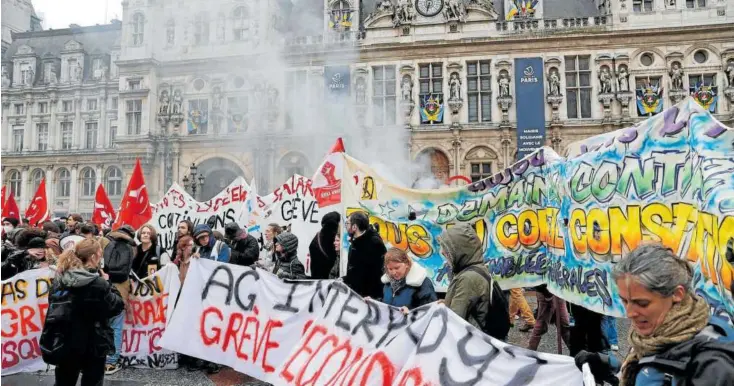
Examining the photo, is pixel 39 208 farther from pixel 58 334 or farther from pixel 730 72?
pixel 730 72

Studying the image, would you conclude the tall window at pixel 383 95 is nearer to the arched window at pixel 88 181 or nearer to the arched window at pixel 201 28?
the arched window at pixel 201 28

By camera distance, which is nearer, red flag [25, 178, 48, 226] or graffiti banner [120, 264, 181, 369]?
graffiti banner [120, 264, 181, 369]

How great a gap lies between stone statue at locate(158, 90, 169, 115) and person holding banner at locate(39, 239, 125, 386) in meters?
24.6

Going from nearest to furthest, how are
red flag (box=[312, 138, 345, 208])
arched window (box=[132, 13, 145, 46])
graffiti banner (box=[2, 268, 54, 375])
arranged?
graffiti banner (box=[2, 268, 54, 375]) < red flag (box=[312, 138, 345, 208]) < arched window (box=[132, 13, 145, 46])

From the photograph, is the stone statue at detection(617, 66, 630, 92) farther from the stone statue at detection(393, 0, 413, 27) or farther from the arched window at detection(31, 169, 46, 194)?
the arched window at detection(31, 169, 46, 194)

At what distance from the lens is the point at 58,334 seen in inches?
144

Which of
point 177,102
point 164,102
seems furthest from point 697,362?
point 164,102

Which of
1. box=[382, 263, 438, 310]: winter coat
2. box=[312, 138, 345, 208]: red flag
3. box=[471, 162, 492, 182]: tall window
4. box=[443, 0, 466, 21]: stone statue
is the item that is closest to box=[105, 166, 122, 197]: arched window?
box=[471, 162, 492, 182]: tall window

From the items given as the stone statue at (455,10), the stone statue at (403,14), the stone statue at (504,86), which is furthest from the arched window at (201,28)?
the stone statue at (504,86)

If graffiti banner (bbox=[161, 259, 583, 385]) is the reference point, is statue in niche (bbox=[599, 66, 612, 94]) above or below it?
above

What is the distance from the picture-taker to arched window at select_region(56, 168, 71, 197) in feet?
101

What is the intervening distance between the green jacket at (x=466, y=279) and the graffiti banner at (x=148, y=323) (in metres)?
3.73

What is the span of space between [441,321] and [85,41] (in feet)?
127

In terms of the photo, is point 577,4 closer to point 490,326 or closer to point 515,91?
point 515,91
